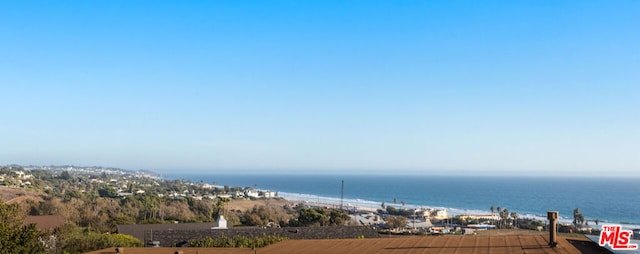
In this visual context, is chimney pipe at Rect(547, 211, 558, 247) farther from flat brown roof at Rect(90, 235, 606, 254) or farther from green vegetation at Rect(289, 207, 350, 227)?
green vegetation at Rect(289, 207, 350, 227)

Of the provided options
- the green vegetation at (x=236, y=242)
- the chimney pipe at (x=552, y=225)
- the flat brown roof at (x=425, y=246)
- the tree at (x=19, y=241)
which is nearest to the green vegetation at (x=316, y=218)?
the green vegetation at (x=236, y=242)

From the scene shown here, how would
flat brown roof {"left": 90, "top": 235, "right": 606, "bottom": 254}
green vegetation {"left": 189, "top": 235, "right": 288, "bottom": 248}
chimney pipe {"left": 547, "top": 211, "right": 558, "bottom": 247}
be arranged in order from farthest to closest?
green vegetation {"left": 189, "top": 235, "right": 288, "bottom": 248}, flat brown roof {"left": 90, "top": 235, "right": 606, "bottom": 254}, chimney pipe {"left": 547, "top": 211, "right": 558, "bottom": 247}

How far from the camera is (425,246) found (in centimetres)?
1401

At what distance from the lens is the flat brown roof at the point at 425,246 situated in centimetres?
1295

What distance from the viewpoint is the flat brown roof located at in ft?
42.5

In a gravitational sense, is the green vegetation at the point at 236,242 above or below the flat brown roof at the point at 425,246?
below

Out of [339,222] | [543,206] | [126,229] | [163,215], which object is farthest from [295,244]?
[543,206]

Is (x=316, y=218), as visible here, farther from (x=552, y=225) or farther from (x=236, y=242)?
(x=552, y=225)

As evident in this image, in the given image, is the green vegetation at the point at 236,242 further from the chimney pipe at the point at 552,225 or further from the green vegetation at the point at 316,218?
the green vegetation at the point at 316,218

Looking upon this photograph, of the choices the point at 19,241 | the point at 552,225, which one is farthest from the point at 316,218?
the point at 552,225

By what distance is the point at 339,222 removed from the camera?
56.3 m

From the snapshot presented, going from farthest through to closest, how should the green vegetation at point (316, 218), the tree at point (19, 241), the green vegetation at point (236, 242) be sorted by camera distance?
the green vegetation at point (316, 218) → the green vegetation at point (236, 242) → the tree at point (19, 241)

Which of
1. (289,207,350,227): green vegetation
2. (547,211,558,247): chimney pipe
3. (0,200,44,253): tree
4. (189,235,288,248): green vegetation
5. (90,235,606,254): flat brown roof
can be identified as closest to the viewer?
(547,211,558,247): chimney pipe

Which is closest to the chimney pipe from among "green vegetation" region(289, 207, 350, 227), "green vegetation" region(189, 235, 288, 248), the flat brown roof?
the flat brown roof
